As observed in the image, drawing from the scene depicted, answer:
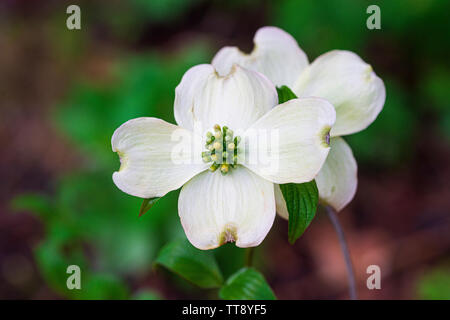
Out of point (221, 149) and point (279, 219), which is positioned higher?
point (279, 219)

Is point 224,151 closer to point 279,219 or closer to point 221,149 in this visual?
point 221,149

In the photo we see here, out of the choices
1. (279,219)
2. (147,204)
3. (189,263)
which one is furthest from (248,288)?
(279,219)

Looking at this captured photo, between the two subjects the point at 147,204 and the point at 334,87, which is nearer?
the point at 147,204

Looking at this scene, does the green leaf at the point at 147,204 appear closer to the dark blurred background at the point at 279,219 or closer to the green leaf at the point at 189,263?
the green leaf at the point at 189,263

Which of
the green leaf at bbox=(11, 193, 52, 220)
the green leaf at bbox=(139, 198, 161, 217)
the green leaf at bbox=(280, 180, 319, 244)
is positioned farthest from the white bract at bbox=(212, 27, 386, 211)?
the green leaf at bbox=(11, 193, 52, 220)

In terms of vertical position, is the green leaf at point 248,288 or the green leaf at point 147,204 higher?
the green leaf at point 147,204

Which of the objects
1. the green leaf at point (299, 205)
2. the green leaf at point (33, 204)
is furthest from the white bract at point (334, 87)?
the green leaf at point (33, 204)
